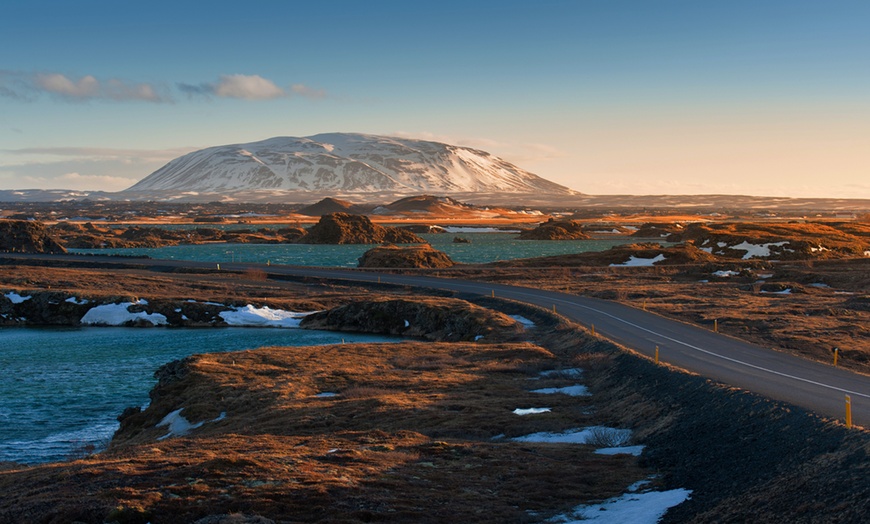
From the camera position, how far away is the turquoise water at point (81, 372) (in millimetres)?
26094

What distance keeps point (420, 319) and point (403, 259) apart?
3436cm

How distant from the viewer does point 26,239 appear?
98.9 metres

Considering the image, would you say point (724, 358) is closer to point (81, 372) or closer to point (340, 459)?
point (340, 459)

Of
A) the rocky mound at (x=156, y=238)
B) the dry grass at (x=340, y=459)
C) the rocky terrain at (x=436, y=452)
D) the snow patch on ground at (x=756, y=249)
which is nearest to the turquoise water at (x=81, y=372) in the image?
the rocky terrain at (x=436, y=452)

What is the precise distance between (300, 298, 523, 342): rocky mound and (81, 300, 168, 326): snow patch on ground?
10.6m

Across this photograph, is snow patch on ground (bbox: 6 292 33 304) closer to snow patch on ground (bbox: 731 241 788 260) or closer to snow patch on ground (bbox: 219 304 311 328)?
snow patch on ground (bbox: 219 304 311 328)

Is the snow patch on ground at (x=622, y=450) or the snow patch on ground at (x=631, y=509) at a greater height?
the snow patch on ground at (x=631, y=509)

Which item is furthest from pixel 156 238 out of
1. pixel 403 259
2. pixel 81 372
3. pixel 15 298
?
pixel 81 372

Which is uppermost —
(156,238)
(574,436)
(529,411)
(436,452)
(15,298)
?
(156,238)

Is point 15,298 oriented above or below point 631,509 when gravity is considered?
below

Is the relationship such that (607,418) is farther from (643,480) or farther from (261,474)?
(261,474)

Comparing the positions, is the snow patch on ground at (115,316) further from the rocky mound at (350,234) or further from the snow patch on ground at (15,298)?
the rocky mound at (350,234)

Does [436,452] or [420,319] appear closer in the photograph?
[436,452]

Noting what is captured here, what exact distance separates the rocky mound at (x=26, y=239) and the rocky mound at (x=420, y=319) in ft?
202
